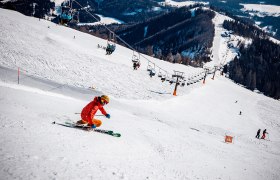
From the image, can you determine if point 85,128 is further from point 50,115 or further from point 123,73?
point 123,73

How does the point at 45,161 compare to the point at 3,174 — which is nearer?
the point at 3,174

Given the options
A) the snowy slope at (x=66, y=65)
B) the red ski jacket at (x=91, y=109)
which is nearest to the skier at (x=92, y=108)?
the red ski jacket at (x=91, y=109)

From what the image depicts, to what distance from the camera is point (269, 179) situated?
15.1 metres

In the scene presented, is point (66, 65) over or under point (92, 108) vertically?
under

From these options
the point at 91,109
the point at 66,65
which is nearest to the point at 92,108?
the point at 91,109

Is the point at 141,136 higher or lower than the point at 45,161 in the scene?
lower

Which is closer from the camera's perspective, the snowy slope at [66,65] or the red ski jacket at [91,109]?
the red ski jacket at [91,109]

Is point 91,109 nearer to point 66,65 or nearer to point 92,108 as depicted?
point 92,108

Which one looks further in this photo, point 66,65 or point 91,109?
point 66,65

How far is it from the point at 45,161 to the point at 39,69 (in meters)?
33.1

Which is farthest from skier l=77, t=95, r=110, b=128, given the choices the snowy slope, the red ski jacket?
the snowy slope

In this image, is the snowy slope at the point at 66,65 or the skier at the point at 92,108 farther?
the snowy slope at the point at 66,65

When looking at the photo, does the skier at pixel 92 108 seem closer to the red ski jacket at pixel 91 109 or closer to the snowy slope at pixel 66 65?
the red ski jacket at pixel 91 109

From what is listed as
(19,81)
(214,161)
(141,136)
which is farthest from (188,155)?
(19,81)
